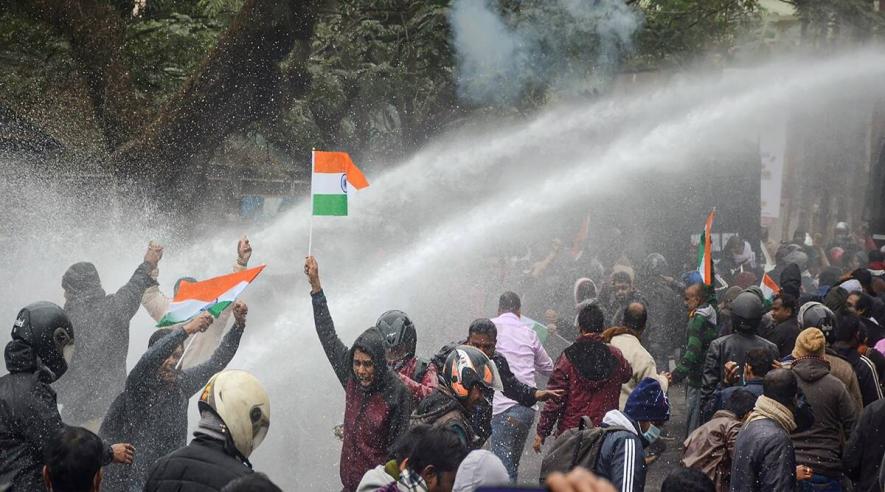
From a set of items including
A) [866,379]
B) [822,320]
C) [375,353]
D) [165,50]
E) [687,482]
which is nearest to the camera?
[687,482]

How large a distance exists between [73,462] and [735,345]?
18.5ft

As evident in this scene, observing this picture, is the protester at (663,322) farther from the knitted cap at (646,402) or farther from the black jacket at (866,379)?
the knitted cap at (646,402)

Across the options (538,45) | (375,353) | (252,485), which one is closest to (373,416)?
(375,353)

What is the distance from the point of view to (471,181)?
17.2m

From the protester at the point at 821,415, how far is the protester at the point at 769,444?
0.92 metres

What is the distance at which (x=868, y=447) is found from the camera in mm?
6441

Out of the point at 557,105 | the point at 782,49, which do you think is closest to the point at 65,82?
the point at 557,105

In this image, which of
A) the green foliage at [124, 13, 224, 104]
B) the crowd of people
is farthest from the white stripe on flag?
the green foliage at [124, 13, 224, 104]

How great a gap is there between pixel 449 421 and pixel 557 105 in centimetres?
1675

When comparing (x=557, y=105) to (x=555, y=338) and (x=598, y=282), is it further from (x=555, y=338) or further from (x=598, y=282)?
(x=555, y=338)

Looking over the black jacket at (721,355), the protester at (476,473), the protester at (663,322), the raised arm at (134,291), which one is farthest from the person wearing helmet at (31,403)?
the protester at (663,322)

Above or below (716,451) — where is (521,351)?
above

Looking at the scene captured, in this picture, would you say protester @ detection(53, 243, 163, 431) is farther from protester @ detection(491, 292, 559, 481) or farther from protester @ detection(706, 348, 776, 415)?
protester @ detection(706, 348, 776, 415)

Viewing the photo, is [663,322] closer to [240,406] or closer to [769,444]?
[769,444]
